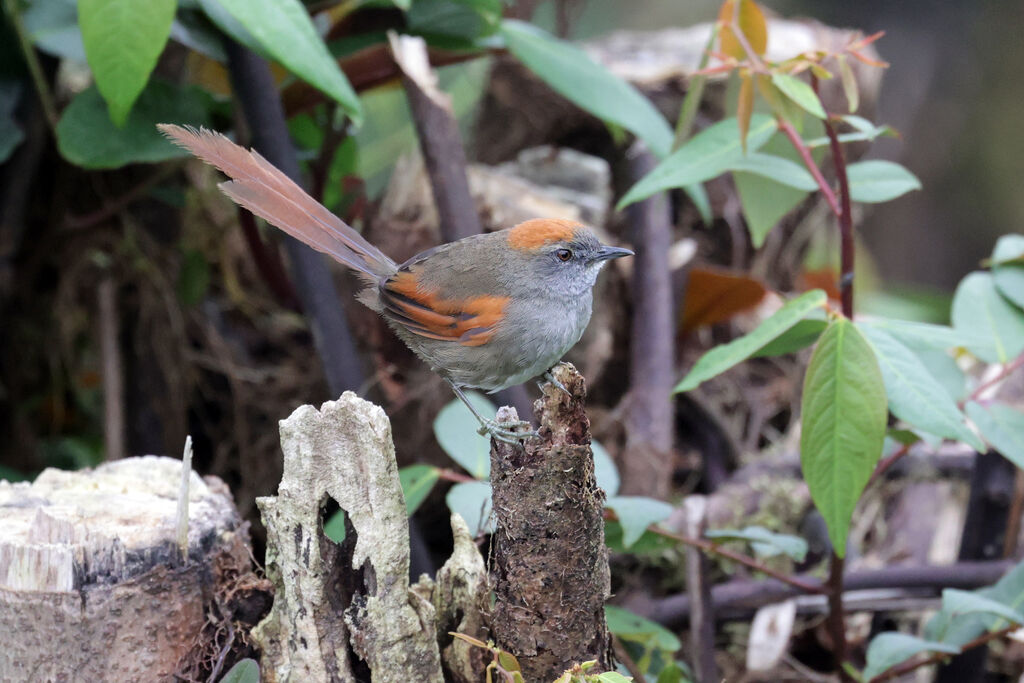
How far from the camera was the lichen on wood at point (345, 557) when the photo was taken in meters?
1.53

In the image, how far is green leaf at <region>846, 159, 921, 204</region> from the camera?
1.99 m

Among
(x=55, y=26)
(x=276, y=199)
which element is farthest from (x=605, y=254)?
(x=55, y=26)

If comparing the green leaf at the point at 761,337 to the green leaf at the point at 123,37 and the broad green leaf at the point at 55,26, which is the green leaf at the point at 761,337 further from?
the broad green leaf at the point at 55,26

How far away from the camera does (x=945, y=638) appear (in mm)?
2082

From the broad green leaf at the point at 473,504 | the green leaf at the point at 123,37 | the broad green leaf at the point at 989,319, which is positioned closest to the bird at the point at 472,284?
the broad green leaf at the point at 473,504

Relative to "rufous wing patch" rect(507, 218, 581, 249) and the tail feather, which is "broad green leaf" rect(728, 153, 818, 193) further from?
the tail feather

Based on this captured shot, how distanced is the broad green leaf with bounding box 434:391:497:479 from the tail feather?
0.41 meters

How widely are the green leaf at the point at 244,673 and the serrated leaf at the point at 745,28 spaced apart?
5.40 feet

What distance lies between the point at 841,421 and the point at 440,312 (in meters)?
0.93

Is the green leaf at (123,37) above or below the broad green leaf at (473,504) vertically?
above

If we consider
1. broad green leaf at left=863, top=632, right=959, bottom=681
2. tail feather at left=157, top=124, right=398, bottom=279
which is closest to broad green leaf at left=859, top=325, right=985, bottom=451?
broad green leaf at left=863, top=632, right=959, bottom=681

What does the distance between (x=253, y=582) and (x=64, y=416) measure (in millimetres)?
2478

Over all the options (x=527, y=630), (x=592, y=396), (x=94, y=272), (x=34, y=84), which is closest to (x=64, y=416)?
(x=94, y=272)

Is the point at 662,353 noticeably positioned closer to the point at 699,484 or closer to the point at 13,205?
the point at 699,484
